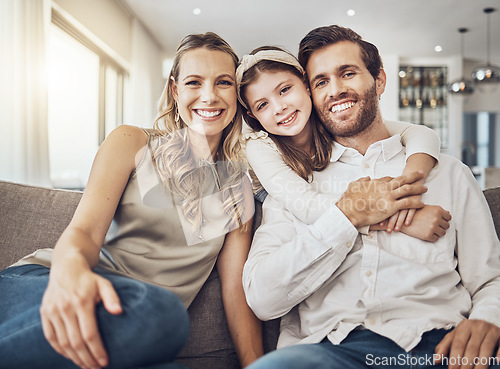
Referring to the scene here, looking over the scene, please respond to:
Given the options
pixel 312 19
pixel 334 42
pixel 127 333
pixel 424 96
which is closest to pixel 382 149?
pixel 334 42

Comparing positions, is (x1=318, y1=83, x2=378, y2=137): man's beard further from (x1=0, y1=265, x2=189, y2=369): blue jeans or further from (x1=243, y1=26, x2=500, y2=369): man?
(x1=0, y1=265, x2=189, y2=369): blue jeans

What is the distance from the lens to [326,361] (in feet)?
2.58

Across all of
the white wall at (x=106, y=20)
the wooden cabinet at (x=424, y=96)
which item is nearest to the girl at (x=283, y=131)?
the white wall at (x=106, y=20)

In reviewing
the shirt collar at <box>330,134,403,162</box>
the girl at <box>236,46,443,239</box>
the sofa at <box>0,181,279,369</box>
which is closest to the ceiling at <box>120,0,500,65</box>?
the girl at <box>236,46,443,239</box>

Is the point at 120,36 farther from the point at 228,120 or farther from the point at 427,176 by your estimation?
the point at 427,176

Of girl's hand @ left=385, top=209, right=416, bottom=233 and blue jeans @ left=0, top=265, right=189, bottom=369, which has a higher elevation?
girl's hand @ left=385, top=209, right=416, bottom=233

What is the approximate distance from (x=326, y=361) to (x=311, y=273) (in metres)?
0.26

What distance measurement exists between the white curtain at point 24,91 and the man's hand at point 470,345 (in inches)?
116

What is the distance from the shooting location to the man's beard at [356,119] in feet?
4.18

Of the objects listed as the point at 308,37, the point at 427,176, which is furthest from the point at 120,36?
the point at 427,176

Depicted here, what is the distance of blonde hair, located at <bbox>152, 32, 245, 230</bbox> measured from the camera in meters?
1.16

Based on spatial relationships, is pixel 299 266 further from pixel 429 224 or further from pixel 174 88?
pixel 174 88

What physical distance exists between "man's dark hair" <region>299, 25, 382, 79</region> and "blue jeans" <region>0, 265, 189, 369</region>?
0.97m

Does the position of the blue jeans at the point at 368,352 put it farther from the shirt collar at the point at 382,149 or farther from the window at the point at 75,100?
the window at the point at 75,100
